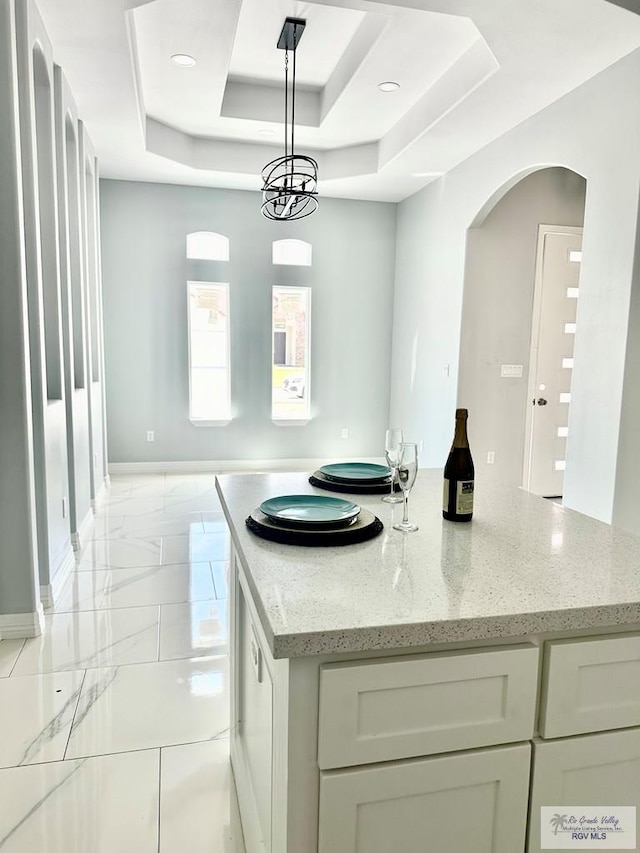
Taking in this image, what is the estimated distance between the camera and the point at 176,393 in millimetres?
6598

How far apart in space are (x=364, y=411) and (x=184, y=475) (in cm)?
226

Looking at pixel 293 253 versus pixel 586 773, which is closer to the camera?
pixel 586 773

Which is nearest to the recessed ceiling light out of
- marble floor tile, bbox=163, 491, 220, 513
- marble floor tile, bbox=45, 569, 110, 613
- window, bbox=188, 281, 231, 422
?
window, bbox=188, 281, 231, 422

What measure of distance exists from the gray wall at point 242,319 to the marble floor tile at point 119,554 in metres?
2.46

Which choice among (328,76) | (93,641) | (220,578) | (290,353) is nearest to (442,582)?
(93,641)

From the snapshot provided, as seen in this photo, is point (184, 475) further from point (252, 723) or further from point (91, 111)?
point (252, 723)

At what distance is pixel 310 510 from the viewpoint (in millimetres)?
1562

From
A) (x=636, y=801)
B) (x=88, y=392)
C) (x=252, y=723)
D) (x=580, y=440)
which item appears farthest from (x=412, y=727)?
(x=88, y=392)

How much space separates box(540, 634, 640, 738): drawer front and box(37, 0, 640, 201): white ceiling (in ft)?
9.83

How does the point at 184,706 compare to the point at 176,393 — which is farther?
the point at 176,393

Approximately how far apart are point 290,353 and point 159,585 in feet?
12.8

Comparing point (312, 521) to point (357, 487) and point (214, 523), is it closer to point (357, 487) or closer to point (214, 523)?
point (357, 487)

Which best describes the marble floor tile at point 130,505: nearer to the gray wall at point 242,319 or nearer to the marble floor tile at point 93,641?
the gray wall at point 242,319

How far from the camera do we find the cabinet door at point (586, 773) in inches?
44.9
